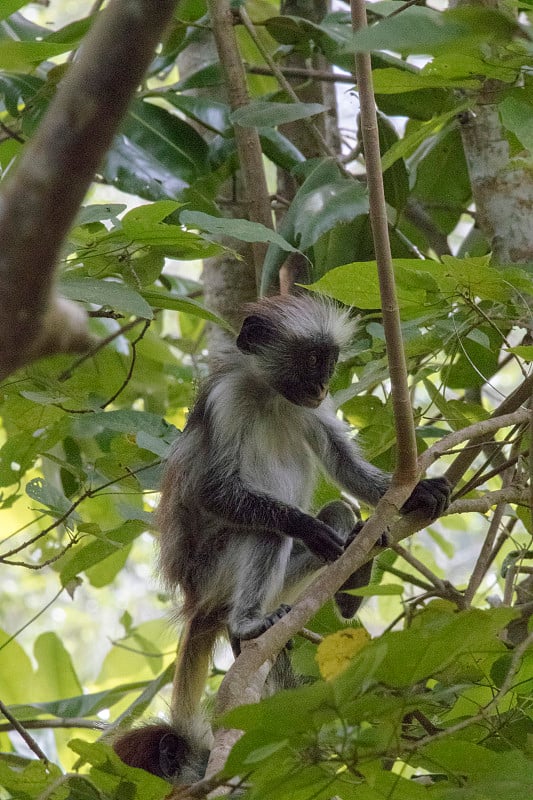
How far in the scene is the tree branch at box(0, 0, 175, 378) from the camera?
3.48ft

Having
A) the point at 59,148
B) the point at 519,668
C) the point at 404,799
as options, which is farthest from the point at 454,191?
the point at 59,148

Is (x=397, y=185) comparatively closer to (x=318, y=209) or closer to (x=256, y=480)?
(x=318, y=209)

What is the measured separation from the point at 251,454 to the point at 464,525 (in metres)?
2.00

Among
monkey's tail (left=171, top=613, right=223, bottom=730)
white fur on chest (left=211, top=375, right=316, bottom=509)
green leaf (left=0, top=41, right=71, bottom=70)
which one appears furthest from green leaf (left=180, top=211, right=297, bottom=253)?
monkey's tail (left=171, top=613, right=223, bottom=730)

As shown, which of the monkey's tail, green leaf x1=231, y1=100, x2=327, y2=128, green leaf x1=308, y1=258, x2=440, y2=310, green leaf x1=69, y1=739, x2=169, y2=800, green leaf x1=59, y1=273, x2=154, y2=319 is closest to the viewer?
green leaf x1=69, y1=739, x2=169, y2=800

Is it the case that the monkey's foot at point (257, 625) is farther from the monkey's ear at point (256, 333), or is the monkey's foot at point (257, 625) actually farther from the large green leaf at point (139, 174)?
the large green leaf at point (139, 174)

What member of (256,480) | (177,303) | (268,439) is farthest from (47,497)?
(268,439)

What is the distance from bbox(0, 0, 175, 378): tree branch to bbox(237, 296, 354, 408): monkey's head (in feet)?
11.9

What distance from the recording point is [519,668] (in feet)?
7.65

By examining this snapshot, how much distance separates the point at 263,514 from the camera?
4.45m

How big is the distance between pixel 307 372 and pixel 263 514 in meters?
0.76

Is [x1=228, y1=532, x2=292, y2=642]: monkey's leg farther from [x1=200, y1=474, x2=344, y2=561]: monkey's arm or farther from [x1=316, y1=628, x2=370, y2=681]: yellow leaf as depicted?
[x1=316, y1=628, x2=370, y2=681]: yellow leaf

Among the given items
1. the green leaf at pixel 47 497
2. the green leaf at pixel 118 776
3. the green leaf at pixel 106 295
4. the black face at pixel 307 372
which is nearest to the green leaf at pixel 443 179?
the black face at pixel 307 372

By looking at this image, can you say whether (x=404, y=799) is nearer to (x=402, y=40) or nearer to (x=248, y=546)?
(x=402, y=40)
